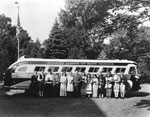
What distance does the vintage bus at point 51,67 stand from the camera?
2188 centimetres

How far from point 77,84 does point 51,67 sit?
3640 millimetres

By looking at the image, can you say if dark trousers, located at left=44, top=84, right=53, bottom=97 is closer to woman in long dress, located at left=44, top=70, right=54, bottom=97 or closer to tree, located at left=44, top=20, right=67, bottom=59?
woman in long dress, located at left=44, top=70, right=54, bottom=97

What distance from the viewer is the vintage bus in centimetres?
2188

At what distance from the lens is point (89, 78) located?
2070cm

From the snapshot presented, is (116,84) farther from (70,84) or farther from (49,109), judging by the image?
(49,109)

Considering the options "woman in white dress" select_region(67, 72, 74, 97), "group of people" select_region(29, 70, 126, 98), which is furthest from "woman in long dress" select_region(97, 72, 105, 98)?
"woman in white dress" select_region(67, 72, 74, 97)

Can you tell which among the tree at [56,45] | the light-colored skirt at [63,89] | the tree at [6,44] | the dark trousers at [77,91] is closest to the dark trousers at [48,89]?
the light-colored skirt at [63,89]

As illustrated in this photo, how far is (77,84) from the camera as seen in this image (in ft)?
67.1

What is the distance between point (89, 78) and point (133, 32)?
27.3 feet

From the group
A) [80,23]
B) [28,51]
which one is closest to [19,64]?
[80,23]

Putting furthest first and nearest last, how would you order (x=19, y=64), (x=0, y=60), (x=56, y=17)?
(x=56, y=17)
(x=0, y=60)
(x=19, y=64)

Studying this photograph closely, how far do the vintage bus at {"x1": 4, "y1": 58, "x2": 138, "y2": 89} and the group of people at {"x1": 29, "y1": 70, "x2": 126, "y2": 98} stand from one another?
179 cm

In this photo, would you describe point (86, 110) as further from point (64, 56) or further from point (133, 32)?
point (64, 56)

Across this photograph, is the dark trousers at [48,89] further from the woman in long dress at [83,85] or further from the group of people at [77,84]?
the woman in long dress at [83,85]
